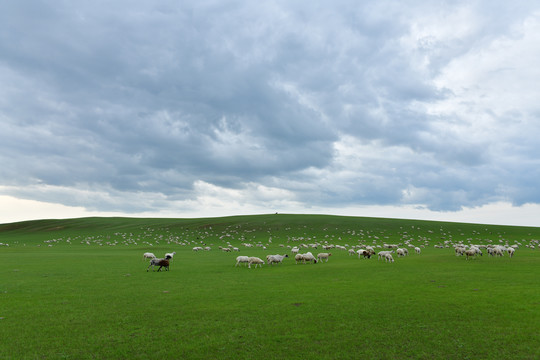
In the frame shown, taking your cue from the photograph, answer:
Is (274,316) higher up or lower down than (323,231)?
higher up

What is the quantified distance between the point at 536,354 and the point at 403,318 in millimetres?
4281

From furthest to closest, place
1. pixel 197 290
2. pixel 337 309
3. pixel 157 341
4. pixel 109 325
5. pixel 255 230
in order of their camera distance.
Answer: pixel 255 230, pixel 197 290, pixel 337 309, pixel 109 325, pixel 157 341

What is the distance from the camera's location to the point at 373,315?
13.1 metres

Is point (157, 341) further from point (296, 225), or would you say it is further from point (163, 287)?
point (296, 225)

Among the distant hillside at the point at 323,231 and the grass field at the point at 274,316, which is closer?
the grass field at the point at 274,316

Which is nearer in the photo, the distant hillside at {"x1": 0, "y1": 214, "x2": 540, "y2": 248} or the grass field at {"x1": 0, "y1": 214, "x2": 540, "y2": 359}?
the grass field at {"x1": 0, "y1": 214, "x2": 540, "y2": 359}

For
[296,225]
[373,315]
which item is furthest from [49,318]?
[296,225]

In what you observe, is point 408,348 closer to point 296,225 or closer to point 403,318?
point 403,318

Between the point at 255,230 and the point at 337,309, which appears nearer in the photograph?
the point at 337,309

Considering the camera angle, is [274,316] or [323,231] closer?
[274,316]

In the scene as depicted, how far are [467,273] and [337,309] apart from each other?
15682 millimetres

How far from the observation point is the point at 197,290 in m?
18.6

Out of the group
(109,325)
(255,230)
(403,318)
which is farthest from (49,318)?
(255,230)

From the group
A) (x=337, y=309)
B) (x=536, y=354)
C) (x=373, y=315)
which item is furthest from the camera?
(x=337, y=309)
